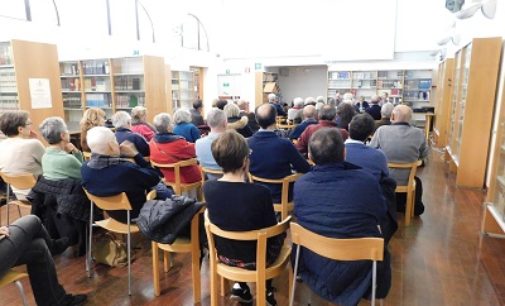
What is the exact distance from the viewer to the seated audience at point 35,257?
193 centimetres

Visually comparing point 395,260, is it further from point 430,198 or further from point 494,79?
point 494,79

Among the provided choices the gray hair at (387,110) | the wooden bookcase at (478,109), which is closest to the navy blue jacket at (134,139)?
the gray hair at (387,110)

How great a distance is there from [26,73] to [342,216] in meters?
5.64

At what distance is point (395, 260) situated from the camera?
3.03 metres

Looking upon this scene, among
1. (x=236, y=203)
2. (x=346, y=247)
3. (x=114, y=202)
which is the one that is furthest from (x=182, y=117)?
(x=346, y=247)

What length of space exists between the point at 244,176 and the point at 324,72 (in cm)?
1202

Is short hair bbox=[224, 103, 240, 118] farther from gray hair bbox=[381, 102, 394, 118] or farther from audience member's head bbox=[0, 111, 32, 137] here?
gray hair bbox=[381, 102, 394, 118]

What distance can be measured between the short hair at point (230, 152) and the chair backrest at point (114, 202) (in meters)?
0.80

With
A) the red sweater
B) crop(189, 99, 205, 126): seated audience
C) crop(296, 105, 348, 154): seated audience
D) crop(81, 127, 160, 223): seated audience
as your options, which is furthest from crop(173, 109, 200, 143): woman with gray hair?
crop(81, 127, 160, 223): seated audience

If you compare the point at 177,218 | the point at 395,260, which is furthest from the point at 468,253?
the point at 177,218

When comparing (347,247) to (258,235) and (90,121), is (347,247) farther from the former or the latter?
(90,121)

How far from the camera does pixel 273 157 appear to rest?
2.91 metres

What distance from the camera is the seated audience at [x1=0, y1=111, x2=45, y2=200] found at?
308cm

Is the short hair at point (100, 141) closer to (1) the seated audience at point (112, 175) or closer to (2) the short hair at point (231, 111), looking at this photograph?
(1) the seated audience at point (112, 175)
